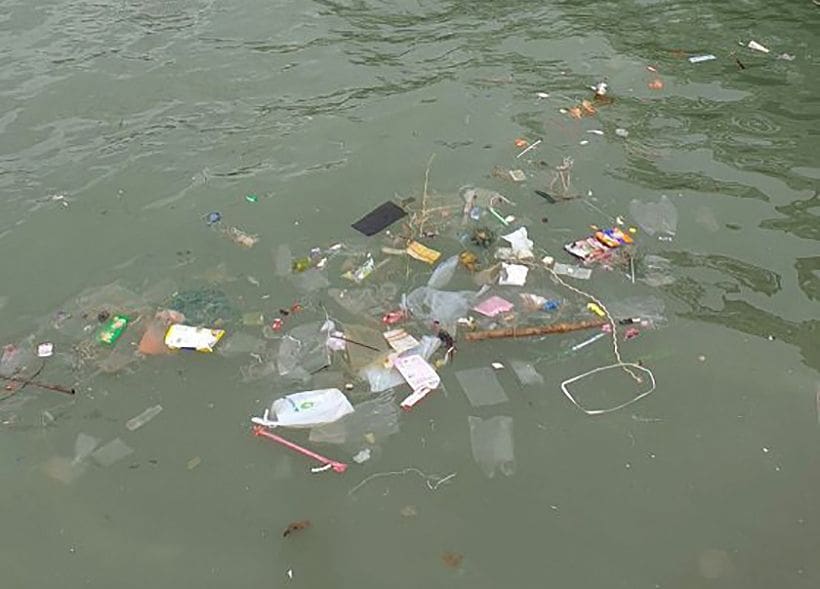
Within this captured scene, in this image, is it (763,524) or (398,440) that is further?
(398,440)

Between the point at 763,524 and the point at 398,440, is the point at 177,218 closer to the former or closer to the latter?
the point at 398,440

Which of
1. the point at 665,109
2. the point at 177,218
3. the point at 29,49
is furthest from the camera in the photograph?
the point at 29,49

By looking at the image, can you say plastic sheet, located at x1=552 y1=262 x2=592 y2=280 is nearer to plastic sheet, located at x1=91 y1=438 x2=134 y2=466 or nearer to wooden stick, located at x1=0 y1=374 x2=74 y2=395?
plastic sheet, located at x1=91 y1=438 x2=134 y2=466

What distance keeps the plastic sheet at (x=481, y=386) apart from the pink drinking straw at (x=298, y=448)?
65cm

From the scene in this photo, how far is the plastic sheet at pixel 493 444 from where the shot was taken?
3.18 metres

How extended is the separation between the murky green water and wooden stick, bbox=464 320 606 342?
0.20ft

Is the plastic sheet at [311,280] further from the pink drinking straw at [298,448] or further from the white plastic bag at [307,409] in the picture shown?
the pink drinking straw at [298,448]

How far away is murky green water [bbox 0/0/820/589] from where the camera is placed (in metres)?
2.97

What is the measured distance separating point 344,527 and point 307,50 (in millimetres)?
3855

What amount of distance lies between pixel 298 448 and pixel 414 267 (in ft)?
3.99

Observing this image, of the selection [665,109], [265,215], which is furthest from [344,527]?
[665,109]

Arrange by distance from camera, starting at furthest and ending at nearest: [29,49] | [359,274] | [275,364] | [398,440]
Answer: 1. [29,49]
2. [359,274]
3. [275,364]
4. [398,440]

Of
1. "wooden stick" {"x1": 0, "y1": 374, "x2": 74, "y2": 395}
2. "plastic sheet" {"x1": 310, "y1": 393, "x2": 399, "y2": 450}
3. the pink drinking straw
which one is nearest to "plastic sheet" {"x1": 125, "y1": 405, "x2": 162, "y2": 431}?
"wooden stick" {"x1": 0, "y1": 374, "x2": 74, "y2": 395}

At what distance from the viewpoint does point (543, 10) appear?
6.13 m
